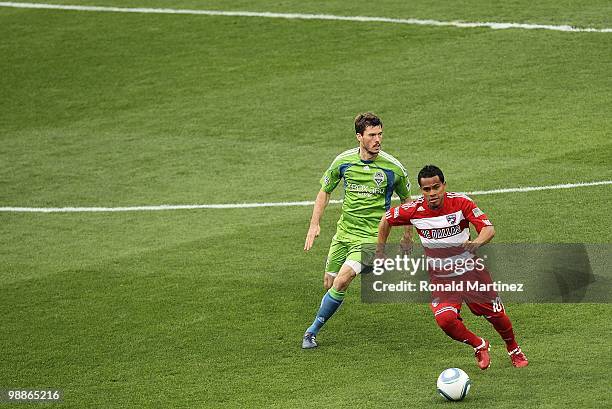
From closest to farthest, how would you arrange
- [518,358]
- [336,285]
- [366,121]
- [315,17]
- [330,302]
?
[518,358]
[366,121]
[336,285]
[330,302]
[315,17]

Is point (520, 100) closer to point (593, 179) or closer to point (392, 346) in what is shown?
point (593, 179)

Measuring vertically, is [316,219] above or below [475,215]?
below

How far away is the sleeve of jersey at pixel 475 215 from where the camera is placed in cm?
1138

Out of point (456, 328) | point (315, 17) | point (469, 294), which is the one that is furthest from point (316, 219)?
point (315, 17)

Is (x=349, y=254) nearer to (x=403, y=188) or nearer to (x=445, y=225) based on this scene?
(x=403, y=188)

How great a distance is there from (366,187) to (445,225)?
1.59 meters

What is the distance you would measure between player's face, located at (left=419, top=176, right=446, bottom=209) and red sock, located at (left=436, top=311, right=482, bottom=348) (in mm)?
1143

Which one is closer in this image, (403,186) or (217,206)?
(403,186)

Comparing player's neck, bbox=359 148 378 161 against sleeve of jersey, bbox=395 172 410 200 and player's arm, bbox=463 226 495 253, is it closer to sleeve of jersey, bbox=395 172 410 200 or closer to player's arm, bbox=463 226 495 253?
sleeve of jersey, bbox=395 172 410 200

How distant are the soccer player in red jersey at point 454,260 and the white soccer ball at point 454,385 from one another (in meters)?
0.71

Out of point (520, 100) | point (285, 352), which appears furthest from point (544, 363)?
point (520, 100)

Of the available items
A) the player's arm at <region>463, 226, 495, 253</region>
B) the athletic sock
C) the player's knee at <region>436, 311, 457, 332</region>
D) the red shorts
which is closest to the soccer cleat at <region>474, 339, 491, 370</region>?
the red shorts

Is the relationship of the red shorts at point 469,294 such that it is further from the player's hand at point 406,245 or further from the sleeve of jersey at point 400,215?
the player's hand at point 406,245

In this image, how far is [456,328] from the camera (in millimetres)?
11594
